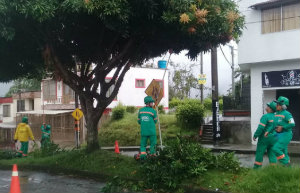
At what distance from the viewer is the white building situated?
16.7 metres

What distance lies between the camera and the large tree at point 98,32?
8.38 metres

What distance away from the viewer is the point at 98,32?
1082 centimetres

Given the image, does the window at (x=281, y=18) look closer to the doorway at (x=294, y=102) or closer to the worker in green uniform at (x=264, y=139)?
the doorway at (x=294, y=102)

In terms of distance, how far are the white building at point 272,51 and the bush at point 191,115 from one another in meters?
3.34

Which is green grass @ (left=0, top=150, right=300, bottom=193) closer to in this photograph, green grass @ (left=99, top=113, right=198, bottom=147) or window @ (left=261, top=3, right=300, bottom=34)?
green grass @ (left=99, top=113, right=198, bottom=147)

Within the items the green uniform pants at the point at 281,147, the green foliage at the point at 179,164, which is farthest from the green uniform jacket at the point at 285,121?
the green foliage at the point at 179,164

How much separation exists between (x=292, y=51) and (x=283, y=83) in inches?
57.2

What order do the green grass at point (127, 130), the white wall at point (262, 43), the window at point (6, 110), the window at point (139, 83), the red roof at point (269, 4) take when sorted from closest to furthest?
the white wall at point (262, 43)
the red roof at point (269, 4)
the green grass at point (127, 130)
the window at point (139, 83)
the window at point (6, 110)

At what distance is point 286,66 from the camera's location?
17.0 meters

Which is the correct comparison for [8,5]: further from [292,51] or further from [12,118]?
[12,118]

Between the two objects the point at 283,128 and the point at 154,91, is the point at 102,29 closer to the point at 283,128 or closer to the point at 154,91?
the point at 154,91

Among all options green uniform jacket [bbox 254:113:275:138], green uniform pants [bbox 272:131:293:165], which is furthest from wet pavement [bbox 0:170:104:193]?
green uniform pants [bbox 272:131:293:165]

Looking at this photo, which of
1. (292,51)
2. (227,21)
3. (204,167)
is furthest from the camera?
(292,51)

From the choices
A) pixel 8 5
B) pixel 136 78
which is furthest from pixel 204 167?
pixel 136 78
